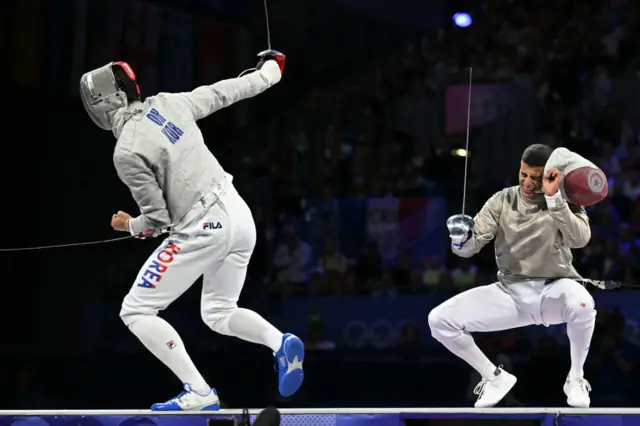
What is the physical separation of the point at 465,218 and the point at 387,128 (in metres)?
3.07

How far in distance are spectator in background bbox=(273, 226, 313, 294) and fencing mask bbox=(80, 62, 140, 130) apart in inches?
111

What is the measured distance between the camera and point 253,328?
3959 mm

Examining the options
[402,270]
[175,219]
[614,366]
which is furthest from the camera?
[402,270]

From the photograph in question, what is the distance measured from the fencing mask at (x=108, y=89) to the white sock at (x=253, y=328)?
92 centimetres

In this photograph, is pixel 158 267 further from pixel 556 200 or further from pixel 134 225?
pixel 556 200

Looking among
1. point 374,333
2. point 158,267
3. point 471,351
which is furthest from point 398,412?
point 374,333

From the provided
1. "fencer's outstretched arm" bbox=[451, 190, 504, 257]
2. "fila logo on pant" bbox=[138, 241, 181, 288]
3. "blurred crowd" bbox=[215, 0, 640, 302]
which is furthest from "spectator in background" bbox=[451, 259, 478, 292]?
"fila logo on pant" bbox=[138, 241, 181, 288]

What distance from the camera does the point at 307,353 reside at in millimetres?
6297

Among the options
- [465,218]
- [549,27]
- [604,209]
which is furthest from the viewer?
[549,27]

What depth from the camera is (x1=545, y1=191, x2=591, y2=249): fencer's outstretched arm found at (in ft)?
12.4

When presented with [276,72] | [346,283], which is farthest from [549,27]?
[276,72]

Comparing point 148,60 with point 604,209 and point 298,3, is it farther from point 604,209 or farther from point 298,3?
point 604,209

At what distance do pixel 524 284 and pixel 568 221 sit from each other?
38cm

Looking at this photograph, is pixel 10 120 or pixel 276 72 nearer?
pixel 276 72
